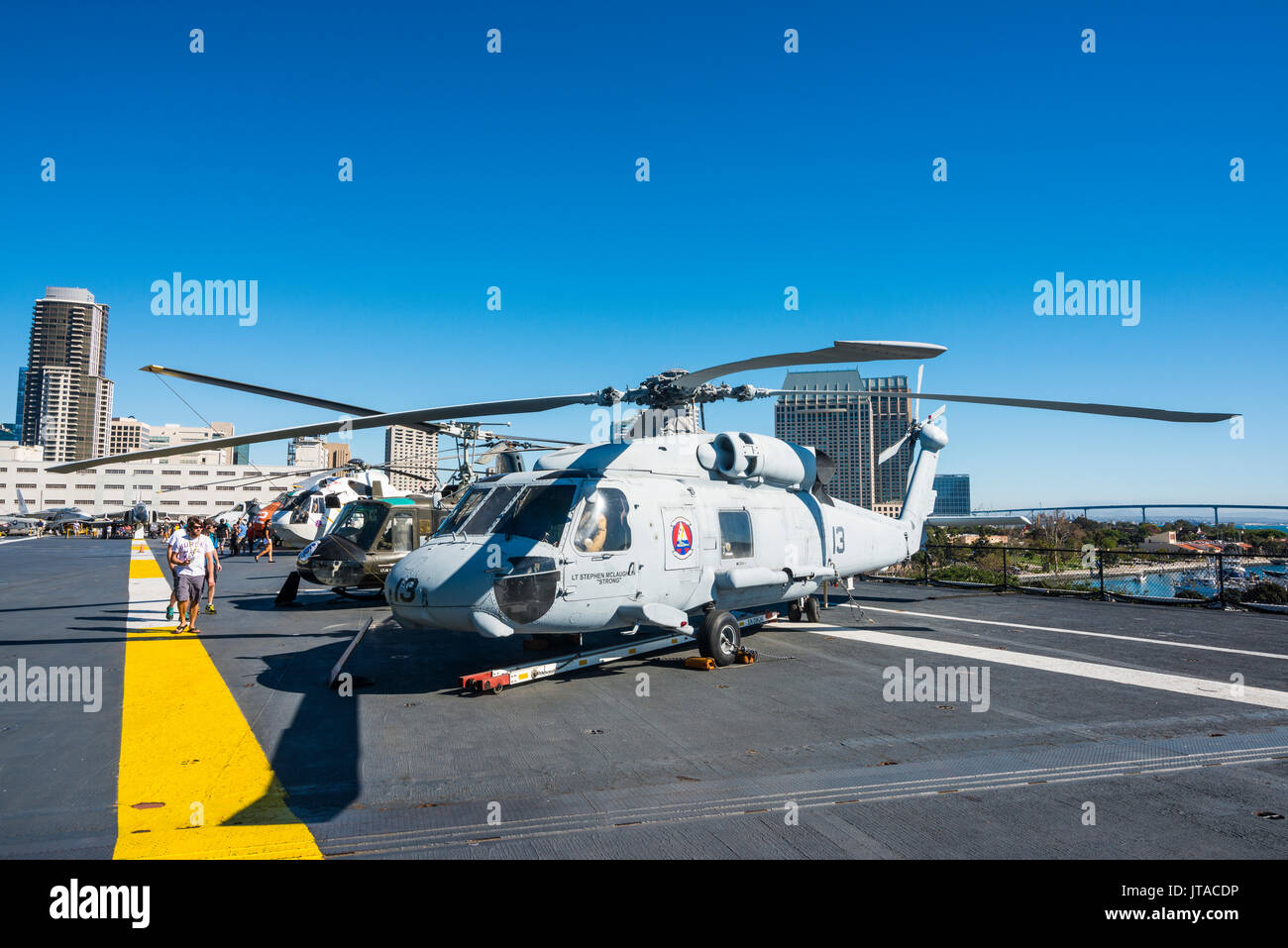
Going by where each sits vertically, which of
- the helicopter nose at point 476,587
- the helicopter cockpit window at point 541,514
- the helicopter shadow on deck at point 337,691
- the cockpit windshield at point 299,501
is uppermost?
the cockpit windshield at point 299,501

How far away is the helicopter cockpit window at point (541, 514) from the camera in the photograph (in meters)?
8.88

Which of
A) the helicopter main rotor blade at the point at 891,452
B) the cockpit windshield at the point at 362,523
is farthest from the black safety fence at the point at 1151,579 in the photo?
the cockpit windshield at the point at 362,523

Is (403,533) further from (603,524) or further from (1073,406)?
(1073,406)

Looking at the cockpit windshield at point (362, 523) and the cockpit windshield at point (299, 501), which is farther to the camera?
the cockpit windshield at point (299, 501)

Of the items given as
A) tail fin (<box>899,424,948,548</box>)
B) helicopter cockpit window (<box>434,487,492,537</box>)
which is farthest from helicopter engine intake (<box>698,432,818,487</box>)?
tail fin (<box>899,424,948,548</box>)

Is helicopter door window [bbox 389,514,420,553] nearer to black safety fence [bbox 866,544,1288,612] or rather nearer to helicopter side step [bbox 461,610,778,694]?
helicopter side step [bbox 461,610,778,694]

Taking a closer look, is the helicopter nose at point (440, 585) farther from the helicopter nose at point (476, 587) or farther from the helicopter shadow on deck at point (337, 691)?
the helicopter shadow on deck at point (337, 691)

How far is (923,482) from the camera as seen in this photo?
642 inches

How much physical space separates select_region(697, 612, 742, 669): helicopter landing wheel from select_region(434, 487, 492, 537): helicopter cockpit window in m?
3.60

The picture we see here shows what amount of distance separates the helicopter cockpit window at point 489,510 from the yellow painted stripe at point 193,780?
3161 millimetres

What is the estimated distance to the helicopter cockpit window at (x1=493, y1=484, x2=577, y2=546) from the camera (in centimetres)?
888

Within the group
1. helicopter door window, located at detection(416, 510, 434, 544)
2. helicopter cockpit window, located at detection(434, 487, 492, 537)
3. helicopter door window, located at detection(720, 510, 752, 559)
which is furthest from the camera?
helicopter door window, located at detection(416, 510, 434, 544)

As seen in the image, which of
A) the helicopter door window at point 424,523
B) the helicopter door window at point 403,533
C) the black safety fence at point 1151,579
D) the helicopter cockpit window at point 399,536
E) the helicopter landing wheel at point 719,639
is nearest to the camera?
the helicopter landing wheel at point 719,639

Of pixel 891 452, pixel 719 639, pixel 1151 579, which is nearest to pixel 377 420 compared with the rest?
pixel 719 639
